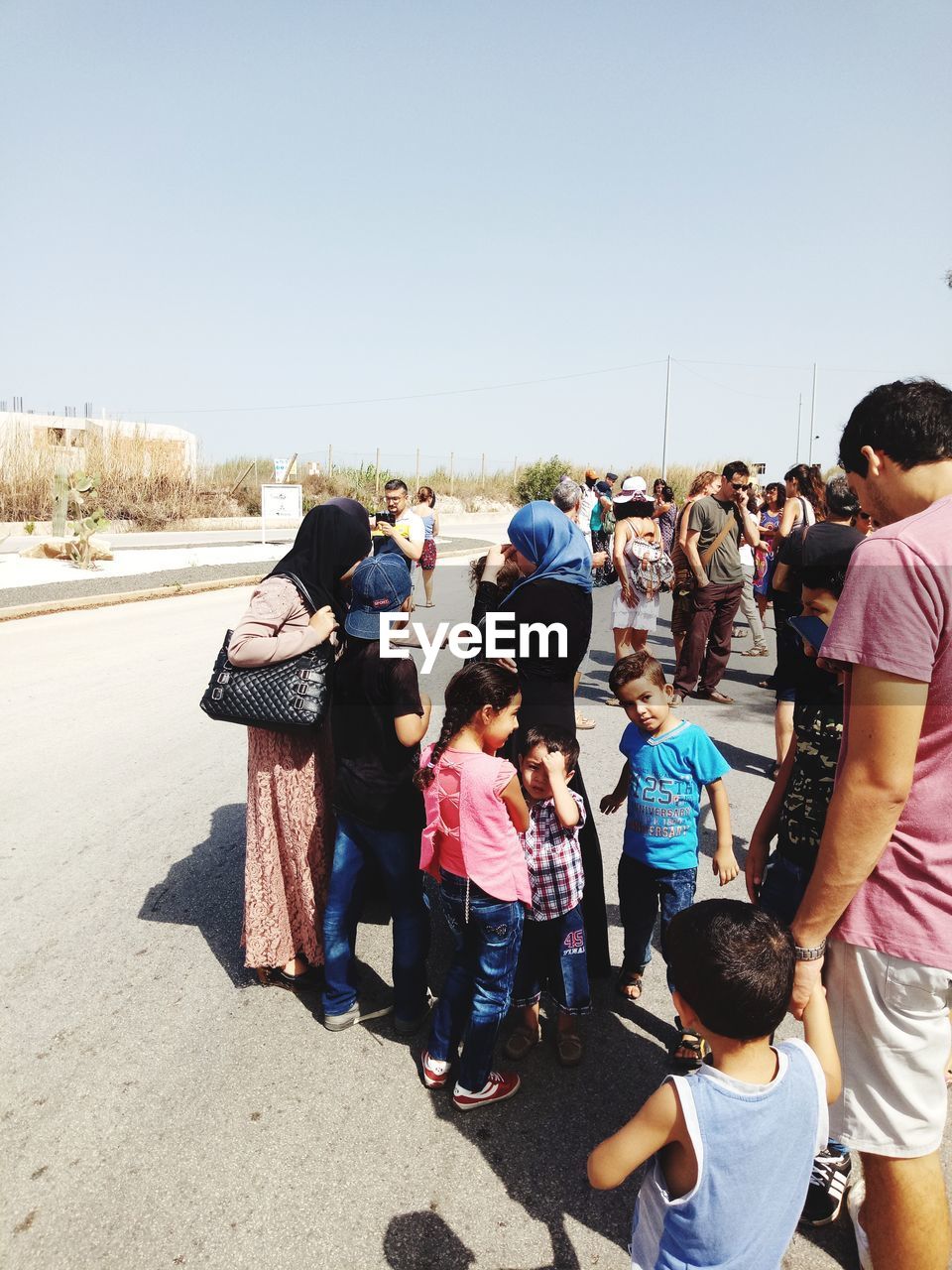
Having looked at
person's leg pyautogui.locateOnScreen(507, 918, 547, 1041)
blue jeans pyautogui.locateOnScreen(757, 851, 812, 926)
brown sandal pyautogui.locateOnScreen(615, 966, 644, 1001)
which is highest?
blue jeans pyautogui.locateOnScreen(757, 851, 812, 926)

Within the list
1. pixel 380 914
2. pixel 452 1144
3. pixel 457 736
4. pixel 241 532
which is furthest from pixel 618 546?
pixel 241 532

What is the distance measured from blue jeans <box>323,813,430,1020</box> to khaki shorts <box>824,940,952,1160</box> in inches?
60.8

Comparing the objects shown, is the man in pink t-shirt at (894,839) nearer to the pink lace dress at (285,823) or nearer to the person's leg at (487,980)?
the person's leg at (487,980)

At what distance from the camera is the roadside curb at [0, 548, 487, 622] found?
11.6 meters

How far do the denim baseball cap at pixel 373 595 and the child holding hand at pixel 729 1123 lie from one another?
5.25ft

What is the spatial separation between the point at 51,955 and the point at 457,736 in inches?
86.6

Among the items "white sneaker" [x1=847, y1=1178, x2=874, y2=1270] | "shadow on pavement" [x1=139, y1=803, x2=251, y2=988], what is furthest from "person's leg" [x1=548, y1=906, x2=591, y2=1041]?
"shadow on pavement" [x1=139, y1=803, x2=251, y2=988]

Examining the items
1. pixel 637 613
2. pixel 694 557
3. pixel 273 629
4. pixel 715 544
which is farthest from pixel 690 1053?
pixel 715 544

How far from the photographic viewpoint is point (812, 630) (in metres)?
2.85

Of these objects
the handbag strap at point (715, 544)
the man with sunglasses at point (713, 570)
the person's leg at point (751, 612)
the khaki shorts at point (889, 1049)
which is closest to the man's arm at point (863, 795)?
the khaki shorts at point (889, 1049)

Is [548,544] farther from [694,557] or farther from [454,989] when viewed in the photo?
[694,557]

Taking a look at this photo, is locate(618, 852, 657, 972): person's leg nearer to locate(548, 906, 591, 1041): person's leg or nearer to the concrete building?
locate(548, 906, 591, 1041): person's leg

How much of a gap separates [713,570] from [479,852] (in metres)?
5.59

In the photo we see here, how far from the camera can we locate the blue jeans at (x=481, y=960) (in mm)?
2627
